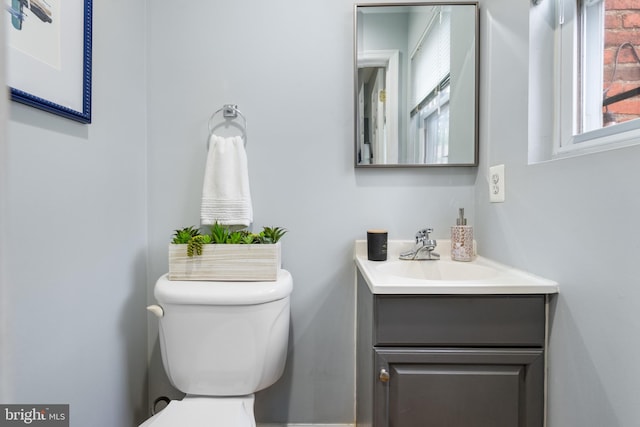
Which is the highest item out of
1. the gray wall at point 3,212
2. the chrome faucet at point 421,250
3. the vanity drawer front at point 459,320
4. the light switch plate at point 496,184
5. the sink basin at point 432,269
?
the light switch plate at point 496,184

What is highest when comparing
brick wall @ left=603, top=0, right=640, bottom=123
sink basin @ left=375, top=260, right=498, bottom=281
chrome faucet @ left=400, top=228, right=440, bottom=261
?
brick wall @ left=603, top=0, right=640, bottom=123

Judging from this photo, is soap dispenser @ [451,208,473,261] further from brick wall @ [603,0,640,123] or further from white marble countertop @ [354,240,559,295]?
brick wall @ [603,0,640,123]

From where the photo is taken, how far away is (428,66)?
1222mm

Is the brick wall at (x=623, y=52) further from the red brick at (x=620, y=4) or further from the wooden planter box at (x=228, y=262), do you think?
the wooden planter box at (x=228, y=262)

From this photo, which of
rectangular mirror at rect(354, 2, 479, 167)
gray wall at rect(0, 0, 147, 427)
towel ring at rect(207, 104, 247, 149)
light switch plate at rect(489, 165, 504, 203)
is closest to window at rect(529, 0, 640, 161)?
light switch plate at rect(489, 165, 504, 203)

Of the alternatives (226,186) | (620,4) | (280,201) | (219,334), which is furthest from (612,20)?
(219,334)

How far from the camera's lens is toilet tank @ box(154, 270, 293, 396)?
3.18ft

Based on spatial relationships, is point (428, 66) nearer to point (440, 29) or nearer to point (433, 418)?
point (440, 29)

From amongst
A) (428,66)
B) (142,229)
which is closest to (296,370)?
(142,229)

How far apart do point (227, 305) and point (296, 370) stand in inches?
19.5

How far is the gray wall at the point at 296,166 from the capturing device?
4.02ft

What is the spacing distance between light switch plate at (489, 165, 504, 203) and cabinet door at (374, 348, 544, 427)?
0.50 metres

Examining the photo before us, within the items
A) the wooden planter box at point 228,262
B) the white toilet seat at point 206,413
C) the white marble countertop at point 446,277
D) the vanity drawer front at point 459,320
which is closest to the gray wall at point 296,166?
the white marble countertop at point 446,277

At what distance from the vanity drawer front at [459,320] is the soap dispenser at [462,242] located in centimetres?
36
